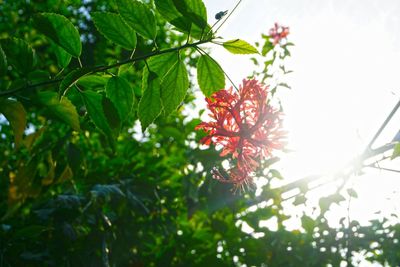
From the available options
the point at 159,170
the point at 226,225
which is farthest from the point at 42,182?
the point at 226,225

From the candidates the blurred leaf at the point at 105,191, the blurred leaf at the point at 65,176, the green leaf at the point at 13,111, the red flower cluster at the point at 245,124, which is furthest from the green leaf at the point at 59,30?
the blurred leaf at the point at 105,191

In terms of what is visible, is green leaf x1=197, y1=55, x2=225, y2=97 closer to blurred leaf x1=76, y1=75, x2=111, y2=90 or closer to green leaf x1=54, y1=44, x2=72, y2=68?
blurred leaf x1=76, y1=75, x2=111, y2=90

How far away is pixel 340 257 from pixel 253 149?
2.61m

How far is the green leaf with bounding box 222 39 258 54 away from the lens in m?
1.15

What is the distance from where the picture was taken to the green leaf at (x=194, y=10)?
1.04m

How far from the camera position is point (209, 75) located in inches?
49.7

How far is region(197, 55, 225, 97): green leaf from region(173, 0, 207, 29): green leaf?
0.19 metres

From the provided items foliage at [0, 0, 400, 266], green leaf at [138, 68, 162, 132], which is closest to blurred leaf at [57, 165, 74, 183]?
foliage at [0, 0, 400, 266]

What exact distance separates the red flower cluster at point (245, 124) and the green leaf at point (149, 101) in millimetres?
283

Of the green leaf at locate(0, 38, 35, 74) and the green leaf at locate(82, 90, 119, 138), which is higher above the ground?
the green leaf at locate(0, 38, 35, 74)

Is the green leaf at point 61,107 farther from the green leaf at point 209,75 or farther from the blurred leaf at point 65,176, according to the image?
the blurred leaf at point 65,176

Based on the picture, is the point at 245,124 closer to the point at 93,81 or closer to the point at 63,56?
the point at 93,81

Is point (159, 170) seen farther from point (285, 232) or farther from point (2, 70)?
point (2, 70)

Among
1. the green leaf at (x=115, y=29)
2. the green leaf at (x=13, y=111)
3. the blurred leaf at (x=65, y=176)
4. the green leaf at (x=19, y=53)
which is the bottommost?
the green leaf at (x=13, y=111)
